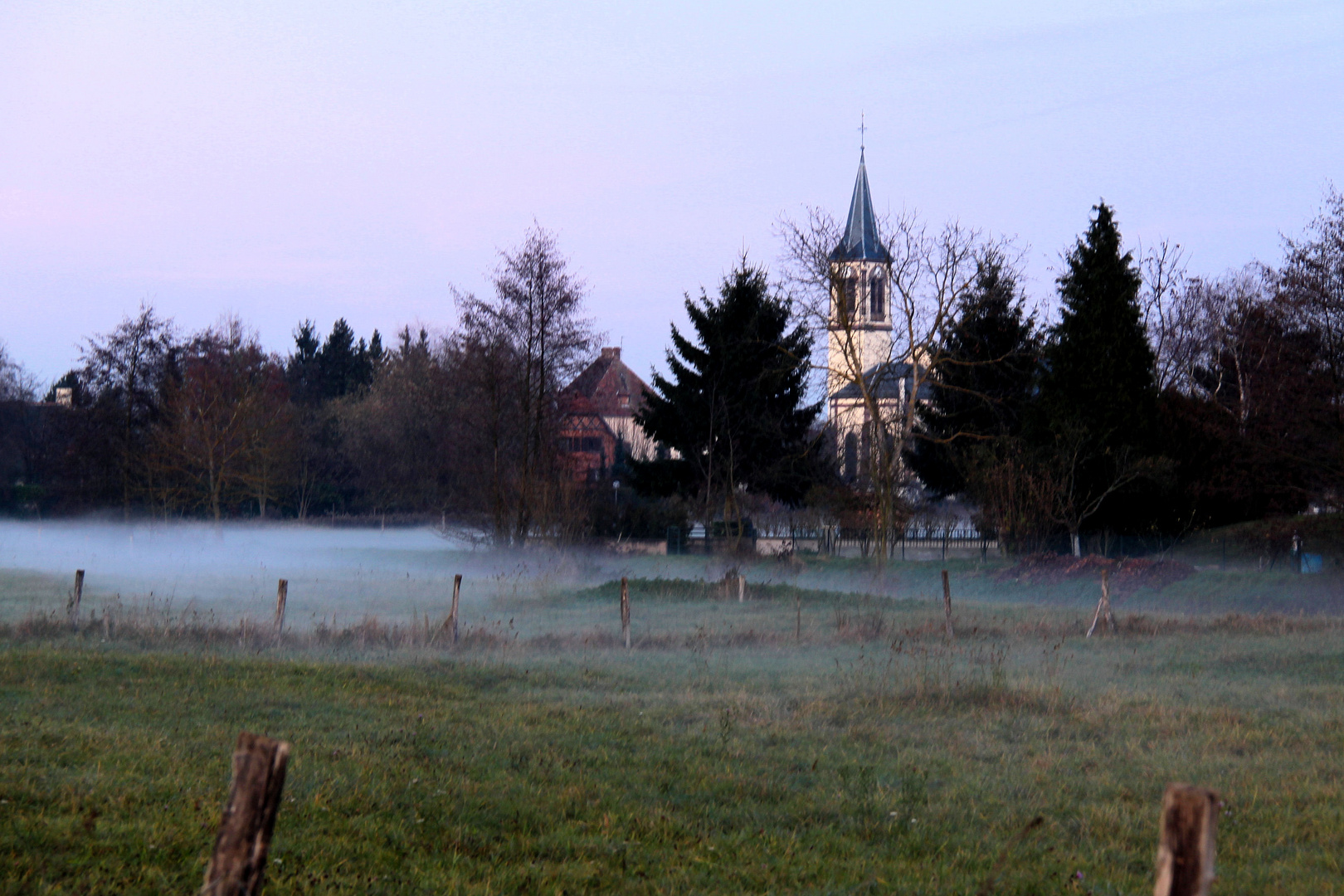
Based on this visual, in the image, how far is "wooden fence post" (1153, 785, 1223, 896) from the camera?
2.37 metres

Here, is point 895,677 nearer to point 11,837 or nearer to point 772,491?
point 11,837

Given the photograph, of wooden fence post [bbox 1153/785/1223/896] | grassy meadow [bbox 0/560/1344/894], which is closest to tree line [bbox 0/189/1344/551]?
grassy meadow [bbox 0/560/1344/894]

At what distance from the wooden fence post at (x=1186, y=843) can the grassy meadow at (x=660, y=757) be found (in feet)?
8.57

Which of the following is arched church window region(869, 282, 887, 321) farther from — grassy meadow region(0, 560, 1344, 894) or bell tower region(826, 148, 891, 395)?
grassy meadow region(0, 560, 1344, 894)

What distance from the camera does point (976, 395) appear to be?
37.6 m

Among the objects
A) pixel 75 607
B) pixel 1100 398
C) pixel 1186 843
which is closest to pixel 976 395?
pixel 1100 398

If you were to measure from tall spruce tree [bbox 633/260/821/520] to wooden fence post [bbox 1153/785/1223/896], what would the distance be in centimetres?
4035

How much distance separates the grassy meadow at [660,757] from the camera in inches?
224

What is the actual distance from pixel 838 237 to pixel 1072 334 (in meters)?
9.23

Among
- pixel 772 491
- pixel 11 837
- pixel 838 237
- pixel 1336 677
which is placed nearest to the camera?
pixel 11 837

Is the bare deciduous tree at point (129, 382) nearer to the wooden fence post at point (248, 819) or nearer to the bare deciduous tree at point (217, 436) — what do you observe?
the bare deciduous tree at point (217, 436)

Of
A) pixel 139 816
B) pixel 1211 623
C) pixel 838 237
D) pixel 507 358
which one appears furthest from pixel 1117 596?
pixel 139 816

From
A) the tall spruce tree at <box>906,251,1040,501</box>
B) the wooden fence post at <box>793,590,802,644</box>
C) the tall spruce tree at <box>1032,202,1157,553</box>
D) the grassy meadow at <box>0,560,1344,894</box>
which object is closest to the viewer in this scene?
the grassy meadow at <box>0,560,1344,894</box>

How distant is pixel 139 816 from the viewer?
229 inches
